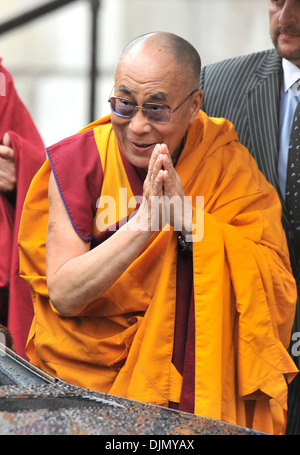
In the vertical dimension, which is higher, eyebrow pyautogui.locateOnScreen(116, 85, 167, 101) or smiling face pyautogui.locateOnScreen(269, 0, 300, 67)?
smiling face pyautogui.locateOnScreen(269, 0, 300, 67)

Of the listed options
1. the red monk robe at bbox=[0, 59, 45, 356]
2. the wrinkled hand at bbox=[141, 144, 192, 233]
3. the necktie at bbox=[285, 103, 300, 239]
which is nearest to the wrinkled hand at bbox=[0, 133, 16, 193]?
the red monk robe at bbox=[0, 59, 45, 356]

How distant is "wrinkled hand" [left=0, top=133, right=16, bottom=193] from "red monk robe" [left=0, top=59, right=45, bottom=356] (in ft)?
0.07

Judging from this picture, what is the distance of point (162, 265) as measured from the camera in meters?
2.42

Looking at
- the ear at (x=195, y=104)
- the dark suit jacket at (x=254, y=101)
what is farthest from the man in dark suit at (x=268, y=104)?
the ear at (x=195, y=104)

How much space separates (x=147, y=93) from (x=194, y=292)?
0.54 metres

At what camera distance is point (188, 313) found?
238cm

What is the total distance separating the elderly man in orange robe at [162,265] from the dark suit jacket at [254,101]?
486 mm

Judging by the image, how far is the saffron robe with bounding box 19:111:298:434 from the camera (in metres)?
2.33

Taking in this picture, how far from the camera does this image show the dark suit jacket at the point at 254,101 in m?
3.03

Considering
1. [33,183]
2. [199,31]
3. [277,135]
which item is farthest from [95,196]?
[199,31]

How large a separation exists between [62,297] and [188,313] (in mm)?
343

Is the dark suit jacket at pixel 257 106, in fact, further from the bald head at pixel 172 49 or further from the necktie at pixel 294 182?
the bald head at pixel 172 49

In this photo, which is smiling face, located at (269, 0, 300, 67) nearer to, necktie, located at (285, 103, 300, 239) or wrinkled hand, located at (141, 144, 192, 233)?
necktie, located at (285, 103, 300, 239)

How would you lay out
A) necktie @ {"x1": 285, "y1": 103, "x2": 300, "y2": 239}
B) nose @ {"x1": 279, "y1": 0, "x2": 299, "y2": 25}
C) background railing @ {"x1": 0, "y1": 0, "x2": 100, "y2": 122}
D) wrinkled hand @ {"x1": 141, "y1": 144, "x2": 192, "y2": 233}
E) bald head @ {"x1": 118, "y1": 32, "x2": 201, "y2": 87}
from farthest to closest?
background railing @ {"x1": 0, "y1": 0, "x2": 100, "y2": 122}, necktie @ {"x1": 285, "y1": 103, "x2": 300, "y2": 239}, nose @ {"x1": 279, "y1": 0, "x2": 299, "y2": 25}, bald head @ {"x1": 118, "y1": 32, "x2": 201, "y2": 87}, wrinkled hand @ {"x1": 141, "y1": 144, "x2": 192, "y2": 233}
